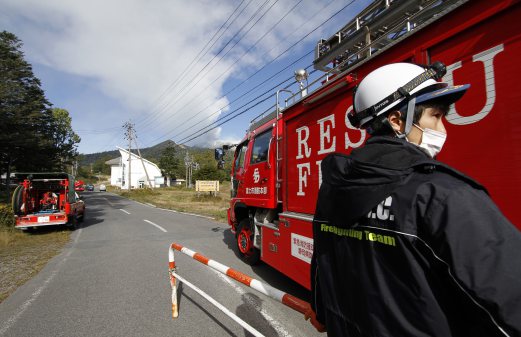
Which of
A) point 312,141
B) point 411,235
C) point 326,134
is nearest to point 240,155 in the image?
point 312,141

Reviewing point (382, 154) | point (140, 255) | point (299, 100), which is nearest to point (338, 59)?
point (299, 100)

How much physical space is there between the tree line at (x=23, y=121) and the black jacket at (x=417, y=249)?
55.5 ft

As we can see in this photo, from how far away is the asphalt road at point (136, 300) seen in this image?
3695 millimetres

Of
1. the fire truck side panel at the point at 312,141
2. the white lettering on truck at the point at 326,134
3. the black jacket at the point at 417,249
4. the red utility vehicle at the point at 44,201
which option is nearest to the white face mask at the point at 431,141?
the black jacket at the point at 417,249

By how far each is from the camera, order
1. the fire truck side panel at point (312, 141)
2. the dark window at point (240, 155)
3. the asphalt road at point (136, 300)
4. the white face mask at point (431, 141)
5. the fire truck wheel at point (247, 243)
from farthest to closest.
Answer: the dark window at point (240, 155), the fire truck wheel at point (247, 243), the asphalt road at point (136, 300), the fire truck side panel at point (312, 141), the white face mask at point (431, 141)

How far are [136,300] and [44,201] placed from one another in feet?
36.3

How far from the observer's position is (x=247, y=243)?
20.7ft

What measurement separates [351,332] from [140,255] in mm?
7397

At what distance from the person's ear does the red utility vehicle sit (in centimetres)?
1302

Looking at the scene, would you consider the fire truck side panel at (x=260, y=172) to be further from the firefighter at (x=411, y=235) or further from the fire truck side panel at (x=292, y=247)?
the firefighter at (x=411, y=235)

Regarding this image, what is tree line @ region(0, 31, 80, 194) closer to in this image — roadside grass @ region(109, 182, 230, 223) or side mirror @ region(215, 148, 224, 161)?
roadside grass @ region(109, 182, 230, 223)

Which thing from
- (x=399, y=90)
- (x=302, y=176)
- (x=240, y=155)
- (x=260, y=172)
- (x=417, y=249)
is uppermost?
(x=240, y=155)

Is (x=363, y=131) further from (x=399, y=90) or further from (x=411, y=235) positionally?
(x=411, y=235)

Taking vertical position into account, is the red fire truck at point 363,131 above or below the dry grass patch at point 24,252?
above
